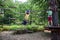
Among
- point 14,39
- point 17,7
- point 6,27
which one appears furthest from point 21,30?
point 17,7

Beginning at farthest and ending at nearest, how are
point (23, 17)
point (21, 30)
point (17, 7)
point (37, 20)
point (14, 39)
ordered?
point (17, 7) < point (23, 17) < point (37, 20) < point (21, 30) < point (14, 39)

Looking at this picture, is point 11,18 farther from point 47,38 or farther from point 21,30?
point 47,38

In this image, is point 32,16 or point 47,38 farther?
point 32,16

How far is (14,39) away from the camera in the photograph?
29.5 feet

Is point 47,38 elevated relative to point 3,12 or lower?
lower

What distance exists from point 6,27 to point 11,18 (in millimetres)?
1493

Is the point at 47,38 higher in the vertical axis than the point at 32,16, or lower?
lower

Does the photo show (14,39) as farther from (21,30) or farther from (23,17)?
(23,17)

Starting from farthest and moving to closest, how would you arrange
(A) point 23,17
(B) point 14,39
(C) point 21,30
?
(A) point 23,17 → (C) point 21,30 → (B) point 14,39

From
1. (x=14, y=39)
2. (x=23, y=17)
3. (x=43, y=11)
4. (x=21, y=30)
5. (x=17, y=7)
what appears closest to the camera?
(x=14, y=39)

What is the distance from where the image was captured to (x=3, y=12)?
44.4ft

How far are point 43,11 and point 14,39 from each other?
11.4 feet

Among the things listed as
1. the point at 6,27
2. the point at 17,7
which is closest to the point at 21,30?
the point at 6,27

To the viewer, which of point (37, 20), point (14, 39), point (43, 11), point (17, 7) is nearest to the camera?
point (14, 39)
